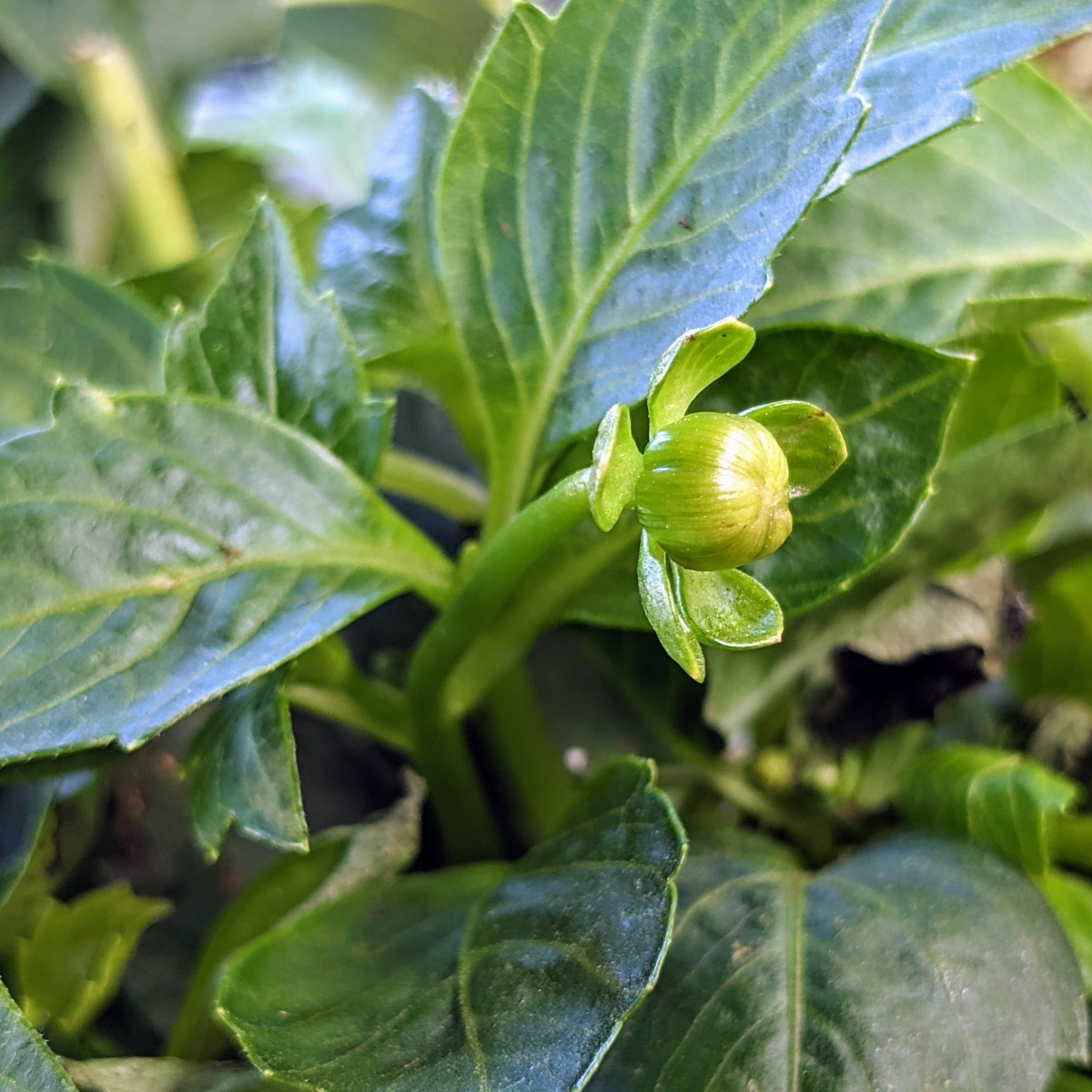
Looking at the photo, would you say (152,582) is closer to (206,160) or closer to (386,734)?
(386,734)

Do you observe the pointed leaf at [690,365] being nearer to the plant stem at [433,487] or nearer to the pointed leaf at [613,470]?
the pointed leaf at [613,470]

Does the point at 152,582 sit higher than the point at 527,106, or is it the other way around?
the point at 527,106

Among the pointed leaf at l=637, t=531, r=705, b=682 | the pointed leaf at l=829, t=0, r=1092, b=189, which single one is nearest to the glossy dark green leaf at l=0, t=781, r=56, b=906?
the pointed leaf at l=637, t=531, r=705, b=682

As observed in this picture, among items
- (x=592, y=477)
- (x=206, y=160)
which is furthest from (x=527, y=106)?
(x=206, y=160)

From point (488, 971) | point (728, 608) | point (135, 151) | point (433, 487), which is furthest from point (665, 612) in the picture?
point (135, 151)

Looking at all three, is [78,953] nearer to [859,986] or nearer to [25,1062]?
[25,1062]

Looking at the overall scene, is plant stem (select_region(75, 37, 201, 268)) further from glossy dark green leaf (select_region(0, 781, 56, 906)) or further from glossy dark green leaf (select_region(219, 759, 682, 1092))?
glossy dark green leaf (select_region(219, 759, 682, 1092))
